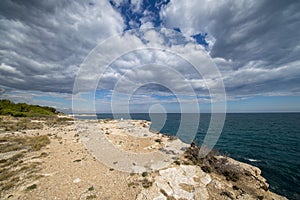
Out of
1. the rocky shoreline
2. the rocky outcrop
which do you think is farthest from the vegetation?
the rocky outcrop

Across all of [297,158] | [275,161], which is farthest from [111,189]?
[297,158]

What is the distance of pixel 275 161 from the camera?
61.5ft

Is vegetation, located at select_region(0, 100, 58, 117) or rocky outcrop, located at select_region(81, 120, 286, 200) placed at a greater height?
vegetation, located at select_region(0, 100, 58, 117)

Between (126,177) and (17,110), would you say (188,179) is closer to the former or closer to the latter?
(126,177)

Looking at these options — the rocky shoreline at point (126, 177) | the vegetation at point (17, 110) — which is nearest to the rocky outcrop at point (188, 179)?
the rocky shoreline at point (126, 177)

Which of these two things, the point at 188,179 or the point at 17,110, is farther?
the point at 17,110

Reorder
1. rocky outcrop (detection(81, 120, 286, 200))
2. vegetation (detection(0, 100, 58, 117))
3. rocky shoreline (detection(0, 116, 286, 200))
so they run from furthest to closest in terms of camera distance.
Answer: vegetation (detection(0, 100, 58, 117)) < rocky outcrop (detection(81, 120, 286, 200)) < rocky shoreline (detection(0, 116, 286, 200))

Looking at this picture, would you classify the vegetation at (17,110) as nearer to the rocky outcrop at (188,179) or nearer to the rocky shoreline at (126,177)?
the rocky shoreline at (126,177)

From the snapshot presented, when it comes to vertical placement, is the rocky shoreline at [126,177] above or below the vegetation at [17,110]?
below

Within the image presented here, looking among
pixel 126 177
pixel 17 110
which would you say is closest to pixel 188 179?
pixel 126 177

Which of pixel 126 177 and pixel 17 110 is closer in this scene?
pixel 126 177

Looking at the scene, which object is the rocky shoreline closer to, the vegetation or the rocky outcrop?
the rocky outcrop

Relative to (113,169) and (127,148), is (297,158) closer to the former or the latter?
(127,148)

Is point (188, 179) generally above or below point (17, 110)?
below
